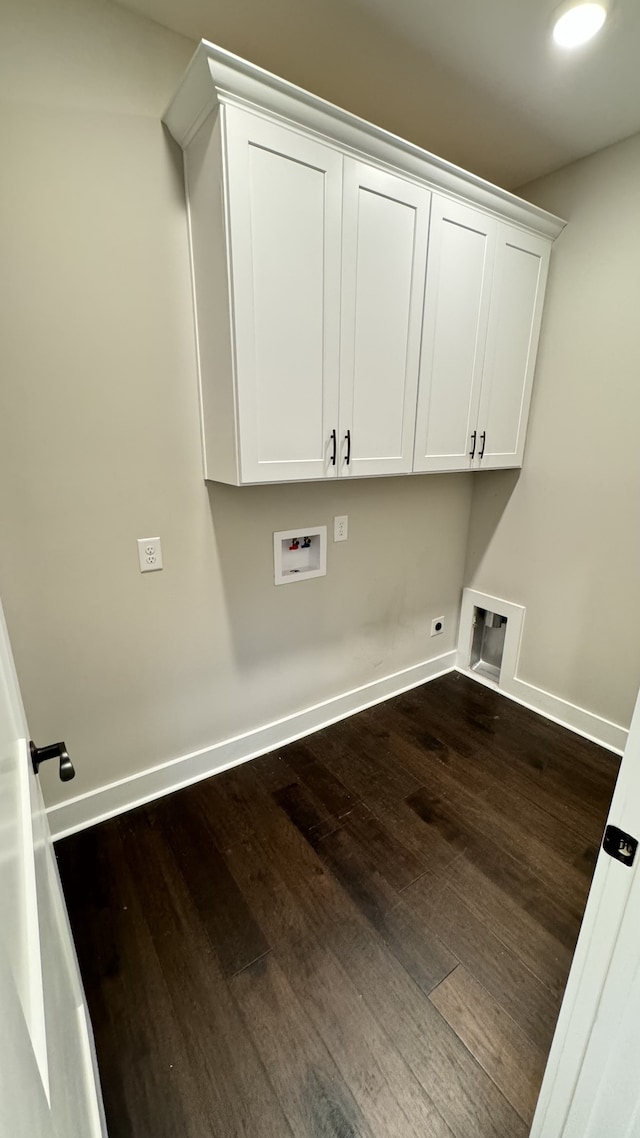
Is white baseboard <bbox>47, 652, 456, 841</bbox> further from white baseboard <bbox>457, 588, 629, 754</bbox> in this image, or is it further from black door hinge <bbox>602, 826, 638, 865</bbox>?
black door hinge <bbox>602, 826, 638, 865</bbox>

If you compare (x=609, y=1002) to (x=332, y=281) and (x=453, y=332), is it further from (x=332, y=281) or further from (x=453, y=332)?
(x=453, y=332)

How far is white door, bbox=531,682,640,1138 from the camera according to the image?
64cm

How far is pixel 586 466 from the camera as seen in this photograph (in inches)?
87.5

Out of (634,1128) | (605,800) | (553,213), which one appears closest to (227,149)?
(553,213)

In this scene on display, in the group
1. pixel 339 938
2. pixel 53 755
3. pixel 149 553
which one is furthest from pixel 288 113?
pixel 339 938

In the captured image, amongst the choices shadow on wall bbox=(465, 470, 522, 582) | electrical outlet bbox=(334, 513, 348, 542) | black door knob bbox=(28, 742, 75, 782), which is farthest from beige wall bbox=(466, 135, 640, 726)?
black door knob bbox=(28, 742, 75, 782)

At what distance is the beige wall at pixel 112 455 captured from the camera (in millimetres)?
1323

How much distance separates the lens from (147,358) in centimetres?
158

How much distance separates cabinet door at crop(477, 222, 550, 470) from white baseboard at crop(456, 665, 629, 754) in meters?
1.32

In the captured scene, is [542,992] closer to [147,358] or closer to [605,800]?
[605,800]

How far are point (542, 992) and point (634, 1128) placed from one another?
77 cm

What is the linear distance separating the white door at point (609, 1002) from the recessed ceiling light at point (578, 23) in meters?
1.96

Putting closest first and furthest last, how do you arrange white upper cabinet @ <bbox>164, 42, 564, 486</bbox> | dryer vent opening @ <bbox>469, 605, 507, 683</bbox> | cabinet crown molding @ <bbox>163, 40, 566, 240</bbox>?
1. cabinet crown molding @ <bbox>163, 40, 566, 240</bbox>
2. white upper cabinet @ <bbox>164, 42, 564, 486</bbox>
3. dryer vent opening @ <bbox>469, 605, 507, 683</bbox>

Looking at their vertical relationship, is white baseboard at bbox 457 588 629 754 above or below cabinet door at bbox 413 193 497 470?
below
